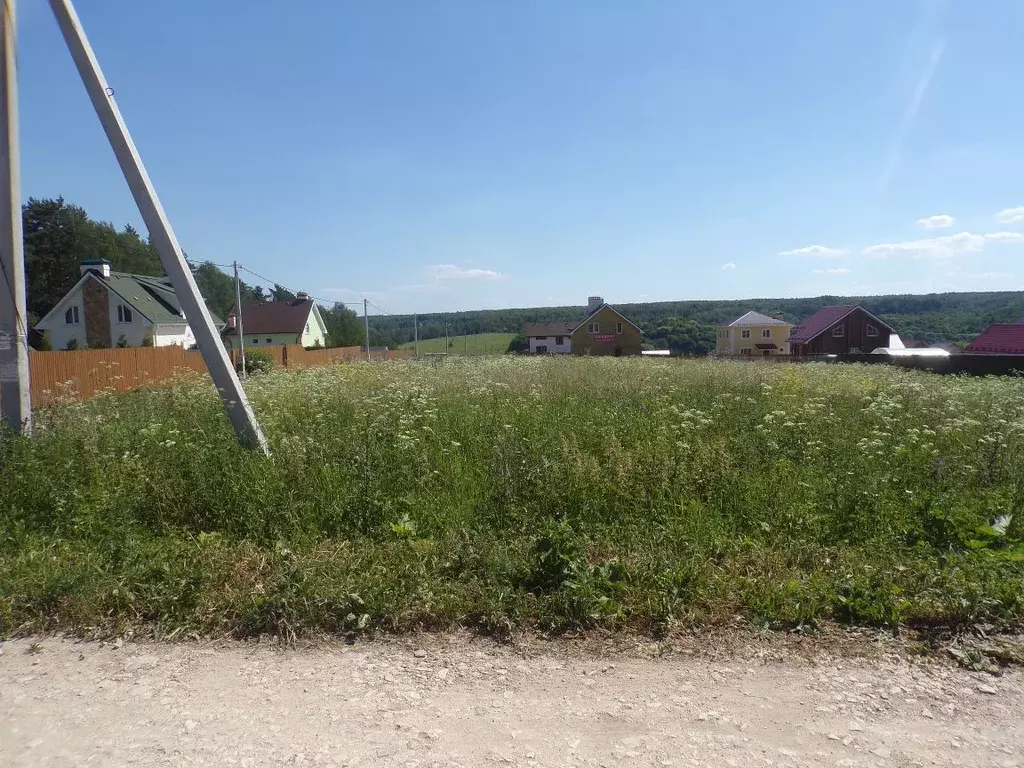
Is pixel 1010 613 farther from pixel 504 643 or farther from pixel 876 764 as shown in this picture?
pixel 504 643

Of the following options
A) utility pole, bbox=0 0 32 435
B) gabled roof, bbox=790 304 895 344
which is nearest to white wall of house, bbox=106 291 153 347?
utility pole, bbox=0 0 32 435

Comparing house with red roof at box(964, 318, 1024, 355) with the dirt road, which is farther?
house with red roof at box(964, 318, 1024, 355)

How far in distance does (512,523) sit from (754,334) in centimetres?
6118

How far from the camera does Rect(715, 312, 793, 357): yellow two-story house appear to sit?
59625 mm

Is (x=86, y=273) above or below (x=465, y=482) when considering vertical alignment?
above

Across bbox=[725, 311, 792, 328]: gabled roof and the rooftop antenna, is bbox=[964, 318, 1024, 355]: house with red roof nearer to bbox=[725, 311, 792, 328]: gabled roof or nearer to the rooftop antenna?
bbox=[725, 311, 792, 328]: gabled roof

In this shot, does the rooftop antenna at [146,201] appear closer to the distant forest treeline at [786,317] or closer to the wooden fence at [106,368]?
the wooden fence at [106,368]

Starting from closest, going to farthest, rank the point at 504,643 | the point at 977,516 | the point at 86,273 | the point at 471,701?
the point at 471,701 < the point at 504,643 < the point at 977,516 < the point at 86,273

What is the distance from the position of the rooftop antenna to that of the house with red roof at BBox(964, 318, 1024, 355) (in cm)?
3612

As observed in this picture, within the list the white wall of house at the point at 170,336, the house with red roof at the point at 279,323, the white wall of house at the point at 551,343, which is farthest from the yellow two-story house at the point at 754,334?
the white wall of house at the point at 170,336

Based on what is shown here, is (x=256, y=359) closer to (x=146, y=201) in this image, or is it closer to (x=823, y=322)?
(x=146, y=201)

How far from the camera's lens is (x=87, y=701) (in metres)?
2.87

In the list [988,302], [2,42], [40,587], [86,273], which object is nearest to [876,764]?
[40,587]

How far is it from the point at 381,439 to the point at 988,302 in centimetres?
7558
